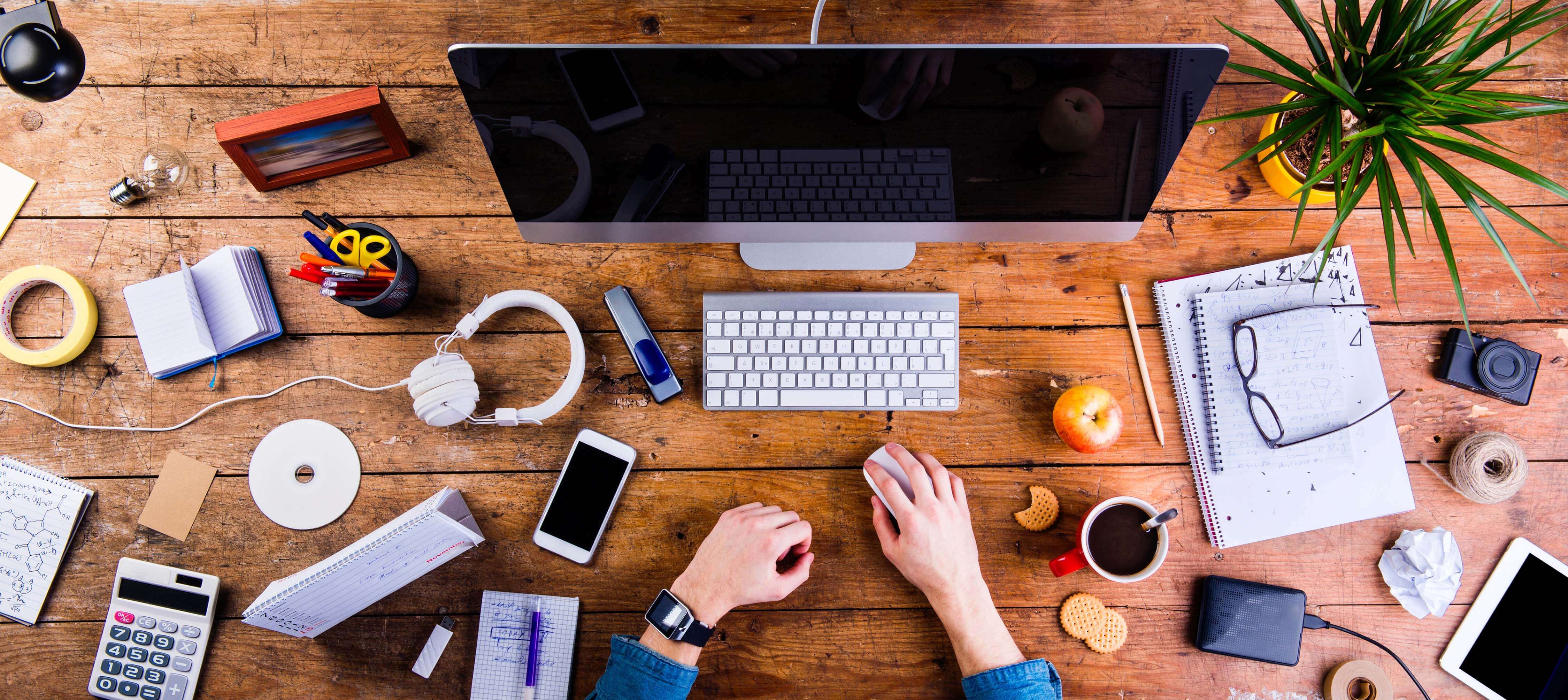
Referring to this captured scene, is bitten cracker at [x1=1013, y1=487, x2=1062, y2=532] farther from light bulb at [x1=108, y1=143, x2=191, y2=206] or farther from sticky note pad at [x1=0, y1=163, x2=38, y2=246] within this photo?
sticky note pad at [x1=0, y1=163, x2=38, y2=246]

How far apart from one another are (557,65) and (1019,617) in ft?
3.24

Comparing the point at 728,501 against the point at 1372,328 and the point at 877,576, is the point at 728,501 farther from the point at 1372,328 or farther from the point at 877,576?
the point at 1372,328

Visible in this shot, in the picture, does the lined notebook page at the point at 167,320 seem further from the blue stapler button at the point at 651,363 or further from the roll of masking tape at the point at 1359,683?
the roll of masking tape at the point at 1359,683

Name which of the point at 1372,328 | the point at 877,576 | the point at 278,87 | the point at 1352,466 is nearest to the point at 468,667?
the point at 877,576

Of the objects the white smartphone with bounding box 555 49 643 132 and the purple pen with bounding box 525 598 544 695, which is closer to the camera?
the white smartphone with bounding box 555 49 643 132

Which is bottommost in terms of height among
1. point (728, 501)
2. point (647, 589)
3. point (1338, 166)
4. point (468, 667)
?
point (468, 667)

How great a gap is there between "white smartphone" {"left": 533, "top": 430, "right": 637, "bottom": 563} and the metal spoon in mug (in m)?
0.76

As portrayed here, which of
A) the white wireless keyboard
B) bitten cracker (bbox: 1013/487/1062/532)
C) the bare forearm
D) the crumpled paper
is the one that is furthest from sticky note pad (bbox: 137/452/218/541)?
the crumpled paper

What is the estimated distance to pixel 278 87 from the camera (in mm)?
1140

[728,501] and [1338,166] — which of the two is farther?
[728,501]

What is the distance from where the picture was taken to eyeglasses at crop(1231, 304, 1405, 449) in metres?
1.06

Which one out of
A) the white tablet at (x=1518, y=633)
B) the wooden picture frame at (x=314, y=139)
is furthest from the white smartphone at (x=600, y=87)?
the white tablet at (x=1518, y=633)

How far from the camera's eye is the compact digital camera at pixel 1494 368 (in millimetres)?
1086

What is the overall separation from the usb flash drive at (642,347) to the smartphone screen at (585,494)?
12 centimetres
